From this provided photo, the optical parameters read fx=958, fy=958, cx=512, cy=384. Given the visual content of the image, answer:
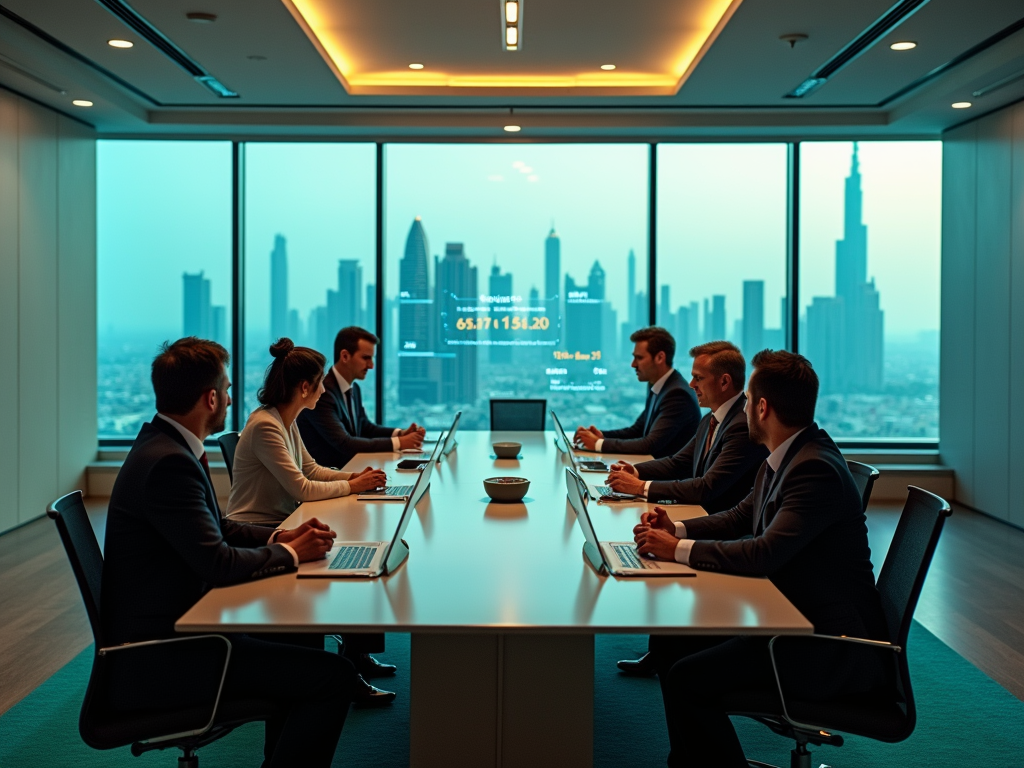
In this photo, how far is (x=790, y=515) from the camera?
8.98 ft

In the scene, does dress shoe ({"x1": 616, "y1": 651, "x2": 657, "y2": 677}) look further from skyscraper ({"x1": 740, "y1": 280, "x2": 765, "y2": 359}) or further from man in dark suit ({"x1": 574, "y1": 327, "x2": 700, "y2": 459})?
skyscraper ({"x1": 740, "y1": 280, "x2": 765, "y2": 359})

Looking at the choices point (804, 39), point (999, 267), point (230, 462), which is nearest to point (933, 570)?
point (999, 267)

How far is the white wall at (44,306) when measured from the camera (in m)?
6.97

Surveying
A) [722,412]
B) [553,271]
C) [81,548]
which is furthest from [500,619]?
[553,271]

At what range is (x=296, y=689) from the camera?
104 inches

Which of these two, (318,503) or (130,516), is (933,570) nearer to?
(318,503)

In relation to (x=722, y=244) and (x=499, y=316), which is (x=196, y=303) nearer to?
(x=499, y=316)

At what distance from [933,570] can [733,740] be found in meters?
3.93

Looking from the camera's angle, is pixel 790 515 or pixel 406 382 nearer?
pixel 790 515

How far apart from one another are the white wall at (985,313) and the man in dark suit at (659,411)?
126 inches

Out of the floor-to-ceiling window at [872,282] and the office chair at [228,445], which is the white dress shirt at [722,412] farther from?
the floor-to-ceiling window at [872,282]

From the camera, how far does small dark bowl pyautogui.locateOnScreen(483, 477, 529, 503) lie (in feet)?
12.9

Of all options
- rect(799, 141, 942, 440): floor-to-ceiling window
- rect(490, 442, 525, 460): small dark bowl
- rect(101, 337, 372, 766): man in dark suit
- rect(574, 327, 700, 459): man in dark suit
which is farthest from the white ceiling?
rect(101, 337, 372, 766): man in dark suit

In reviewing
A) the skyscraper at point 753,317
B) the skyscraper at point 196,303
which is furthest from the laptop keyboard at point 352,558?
the skyscraper at point 753,317
